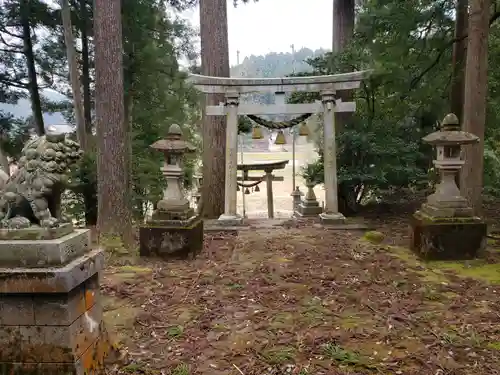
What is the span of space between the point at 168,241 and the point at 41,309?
3.37 m

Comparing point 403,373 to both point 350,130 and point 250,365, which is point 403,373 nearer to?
point 250,365

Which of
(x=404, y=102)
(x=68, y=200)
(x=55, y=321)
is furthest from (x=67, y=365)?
(x=404, y=102)

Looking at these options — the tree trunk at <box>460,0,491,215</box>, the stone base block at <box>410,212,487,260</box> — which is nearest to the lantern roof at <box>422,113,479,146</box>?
the tree trunk at <box>460,0,491,215</box>

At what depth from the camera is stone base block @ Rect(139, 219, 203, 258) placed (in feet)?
18.9

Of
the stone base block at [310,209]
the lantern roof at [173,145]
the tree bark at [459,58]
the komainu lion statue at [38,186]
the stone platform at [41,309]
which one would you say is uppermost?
the tree bark at [459,58]

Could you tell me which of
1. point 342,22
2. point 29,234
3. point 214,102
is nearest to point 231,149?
point 214,102

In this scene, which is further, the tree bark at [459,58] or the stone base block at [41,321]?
the tree bark at [459,58]

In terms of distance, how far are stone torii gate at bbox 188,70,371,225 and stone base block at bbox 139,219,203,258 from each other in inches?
83.3

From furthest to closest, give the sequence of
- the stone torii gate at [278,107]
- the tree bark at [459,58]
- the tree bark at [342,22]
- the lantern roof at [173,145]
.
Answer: the tree bark at [342,22], the stone torii gate at [278,107], the tree bark at [459,58], the lantern roof at [173,145]

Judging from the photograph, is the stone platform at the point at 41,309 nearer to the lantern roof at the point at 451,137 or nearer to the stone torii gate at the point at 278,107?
the lantern roof at the point at 451,137

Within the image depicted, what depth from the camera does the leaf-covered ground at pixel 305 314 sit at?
2846 millimetres

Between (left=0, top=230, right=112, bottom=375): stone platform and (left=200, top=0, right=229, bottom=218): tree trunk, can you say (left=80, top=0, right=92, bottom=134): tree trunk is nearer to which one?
(left=200, top=0, right=229, bottom=218): tree trunk

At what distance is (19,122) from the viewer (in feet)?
34.9

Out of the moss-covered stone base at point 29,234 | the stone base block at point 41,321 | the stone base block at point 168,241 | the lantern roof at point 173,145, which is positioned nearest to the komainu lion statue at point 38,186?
the moss-covered stone base at point 29,234
